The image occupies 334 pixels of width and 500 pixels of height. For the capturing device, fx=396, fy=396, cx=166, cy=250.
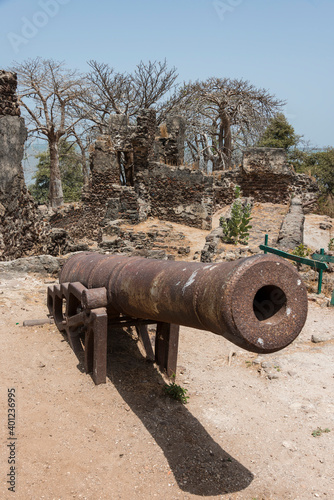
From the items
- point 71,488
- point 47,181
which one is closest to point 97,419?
point 71,488

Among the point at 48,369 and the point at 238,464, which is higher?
the point at 48,369

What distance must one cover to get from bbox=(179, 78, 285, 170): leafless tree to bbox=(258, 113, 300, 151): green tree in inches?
25.1

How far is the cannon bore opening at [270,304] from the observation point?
2203mm

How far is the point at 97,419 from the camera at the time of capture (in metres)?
3.37

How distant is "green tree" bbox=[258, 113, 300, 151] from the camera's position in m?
24.6

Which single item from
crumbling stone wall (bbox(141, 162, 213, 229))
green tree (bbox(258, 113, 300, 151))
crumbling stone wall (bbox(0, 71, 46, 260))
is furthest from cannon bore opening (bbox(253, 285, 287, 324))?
green tree (bbox(258, 113, 300, 151))

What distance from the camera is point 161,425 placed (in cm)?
344

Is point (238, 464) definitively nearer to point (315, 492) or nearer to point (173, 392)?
point (315, 492)

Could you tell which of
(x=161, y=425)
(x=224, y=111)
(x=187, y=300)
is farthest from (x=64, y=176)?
(x=187, y=300)

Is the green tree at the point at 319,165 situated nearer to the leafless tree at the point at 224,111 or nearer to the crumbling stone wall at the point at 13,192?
the leafless tree at the point at 224,111

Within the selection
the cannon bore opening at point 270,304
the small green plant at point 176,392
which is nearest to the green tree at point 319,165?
the small green plant at point 176,392

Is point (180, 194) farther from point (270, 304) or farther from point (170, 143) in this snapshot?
point (270, 304)

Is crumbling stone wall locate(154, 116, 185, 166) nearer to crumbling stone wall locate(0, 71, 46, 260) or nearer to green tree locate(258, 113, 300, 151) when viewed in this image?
crumbling stone wall locate(0, 71, 46, 260)

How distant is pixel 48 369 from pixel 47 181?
2459cm
